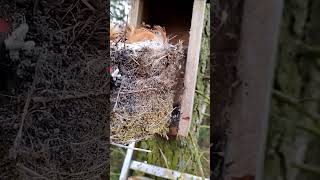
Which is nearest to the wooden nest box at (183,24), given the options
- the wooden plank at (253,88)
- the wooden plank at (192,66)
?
the wooden plank at (192,66)

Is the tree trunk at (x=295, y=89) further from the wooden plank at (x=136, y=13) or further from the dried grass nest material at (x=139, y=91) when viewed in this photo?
the wooden plank at (x=136, y=13)

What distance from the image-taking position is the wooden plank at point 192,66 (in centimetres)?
188

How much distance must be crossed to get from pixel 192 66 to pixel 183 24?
0.39 meters

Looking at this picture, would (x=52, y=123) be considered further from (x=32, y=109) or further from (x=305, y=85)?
(x=305, y=85)

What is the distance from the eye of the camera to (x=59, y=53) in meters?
0.79

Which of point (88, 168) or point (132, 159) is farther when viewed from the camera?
point (132, 159)

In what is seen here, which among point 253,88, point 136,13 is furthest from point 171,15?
point 253,88

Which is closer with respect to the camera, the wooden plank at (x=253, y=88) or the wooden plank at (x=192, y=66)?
the wooden plank at (x=253, y=88)

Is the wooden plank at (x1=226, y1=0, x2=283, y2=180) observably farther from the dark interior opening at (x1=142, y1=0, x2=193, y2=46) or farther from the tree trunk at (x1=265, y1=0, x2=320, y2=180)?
the dark interior opening at (x1=142, y1=0, x2=193, y2=46)

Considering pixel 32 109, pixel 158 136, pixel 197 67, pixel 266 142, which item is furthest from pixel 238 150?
pixel 158 136

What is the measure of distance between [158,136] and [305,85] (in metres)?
1.95

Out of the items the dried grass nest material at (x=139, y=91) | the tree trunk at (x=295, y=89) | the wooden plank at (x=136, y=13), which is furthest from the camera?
the wooden plank at (x=136, y=13)

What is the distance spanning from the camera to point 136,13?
213 cm

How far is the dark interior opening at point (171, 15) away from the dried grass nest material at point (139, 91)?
14.0 inches
